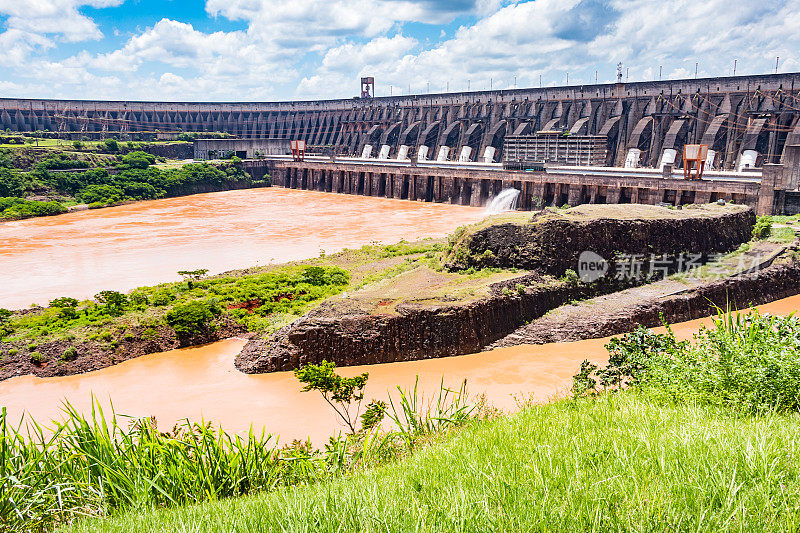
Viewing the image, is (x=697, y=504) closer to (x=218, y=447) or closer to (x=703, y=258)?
(x=218, y=447)

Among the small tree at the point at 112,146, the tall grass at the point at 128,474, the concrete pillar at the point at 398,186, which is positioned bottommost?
the tall grass at the point at 128,474

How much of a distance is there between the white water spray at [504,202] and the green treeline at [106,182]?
3212 cm

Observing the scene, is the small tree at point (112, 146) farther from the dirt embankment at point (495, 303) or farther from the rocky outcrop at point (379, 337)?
the rocky outcrop at point (379, 337)

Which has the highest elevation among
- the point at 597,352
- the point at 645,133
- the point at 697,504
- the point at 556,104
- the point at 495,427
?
the point at 556,104

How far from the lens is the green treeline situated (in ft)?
A: 161

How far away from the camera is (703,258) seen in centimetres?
2255

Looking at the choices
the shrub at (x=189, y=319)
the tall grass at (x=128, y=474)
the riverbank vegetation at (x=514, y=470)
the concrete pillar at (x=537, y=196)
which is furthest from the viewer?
the concrete pillar at (x=537, y=196)

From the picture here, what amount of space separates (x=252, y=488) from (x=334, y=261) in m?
21.3

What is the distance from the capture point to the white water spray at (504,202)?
4434 centimetres

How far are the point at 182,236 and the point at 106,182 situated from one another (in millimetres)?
23709

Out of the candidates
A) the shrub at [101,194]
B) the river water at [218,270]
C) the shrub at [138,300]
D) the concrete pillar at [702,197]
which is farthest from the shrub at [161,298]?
the shrub at [101,194]

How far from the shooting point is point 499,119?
64438 mm

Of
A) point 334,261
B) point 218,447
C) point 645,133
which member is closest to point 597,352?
Answer: point 218,447

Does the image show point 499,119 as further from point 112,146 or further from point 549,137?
point 112,146
